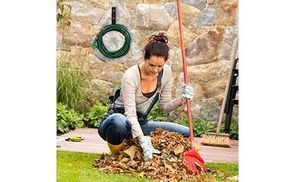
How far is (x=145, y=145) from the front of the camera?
4309 millimetres

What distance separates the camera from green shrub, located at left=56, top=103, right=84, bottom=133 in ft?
14.3

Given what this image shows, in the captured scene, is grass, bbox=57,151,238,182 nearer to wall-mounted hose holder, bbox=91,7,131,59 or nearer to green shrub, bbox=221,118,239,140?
green shrub, bbox=221,118,239,140

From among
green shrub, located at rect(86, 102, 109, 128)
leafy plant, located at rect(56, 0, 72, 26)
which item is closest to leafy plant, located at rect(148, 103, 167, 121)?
green shrub, located at rect(86, 102, 109, 128)

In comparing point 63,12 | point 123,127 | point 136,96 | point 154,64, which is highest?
point 63,12

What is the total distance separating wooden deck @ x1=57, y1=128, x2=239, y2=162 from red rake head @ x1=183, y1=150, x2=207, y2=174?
4 cm

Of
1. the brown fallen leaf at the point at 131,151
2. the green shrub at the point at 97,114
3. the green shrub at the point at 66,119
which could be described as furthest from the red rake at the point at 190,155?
the green shrub at the point at 66,119

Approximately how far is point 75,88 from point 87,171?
425 millimetres

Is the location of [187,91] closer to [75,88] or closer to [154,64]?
[154,64]

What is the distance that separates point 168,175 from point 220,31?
0.77 m

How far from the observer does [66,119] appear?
439 centimetres

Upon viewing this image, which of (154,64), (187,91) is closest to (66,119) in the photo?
(154,64)
